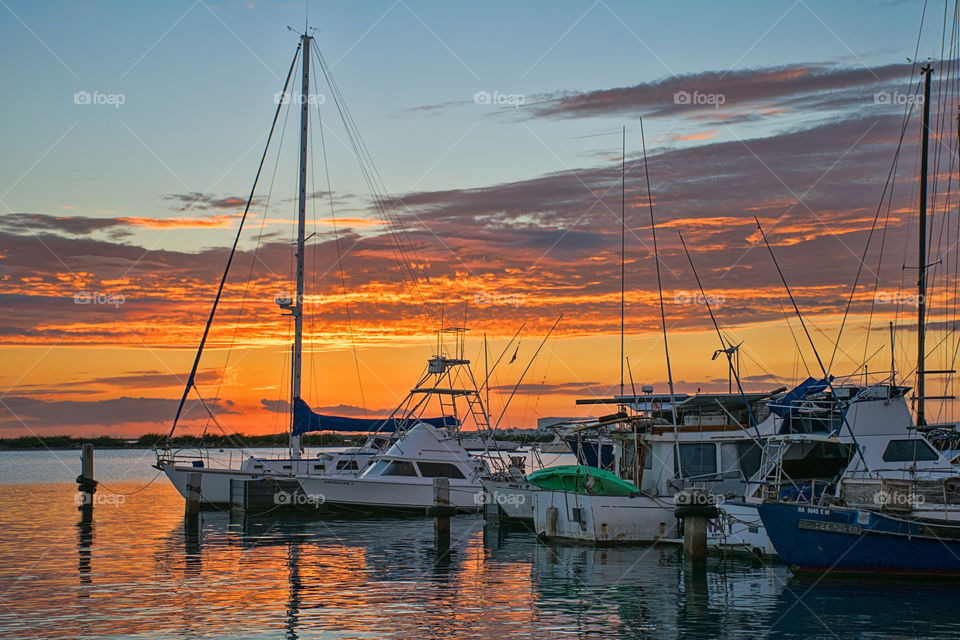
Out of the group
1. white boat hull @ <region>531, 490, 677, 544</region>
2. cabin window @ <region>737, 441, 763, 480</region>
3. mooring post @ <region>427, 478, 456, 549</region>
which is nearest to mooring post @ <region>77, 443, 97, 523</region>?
mooring post @ <region>427, 478, 456, 549</region>

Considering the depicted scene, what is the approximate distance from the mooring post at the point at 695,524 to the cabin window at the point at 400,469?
18150 mm

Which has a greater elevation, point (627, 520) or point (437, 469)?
point (437, 469)

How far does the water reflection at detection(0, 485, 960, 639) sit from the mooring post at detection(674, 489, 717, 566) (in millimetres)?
567

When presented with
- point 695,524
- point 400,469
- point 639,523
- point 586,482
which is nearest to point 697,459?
point 639,523

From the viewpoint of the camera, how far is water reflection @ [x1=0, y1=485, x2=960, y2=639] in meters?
19.3

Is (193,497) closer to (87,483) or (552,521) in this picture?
(87,483)

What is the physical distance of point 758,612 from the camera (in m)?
20.9

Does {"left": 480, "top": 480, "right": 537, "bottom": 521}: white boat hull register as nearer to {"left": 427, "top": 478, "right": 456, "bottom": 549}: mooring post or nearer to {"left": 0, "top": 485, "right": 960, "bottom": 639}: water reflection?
{"left": 0, "top": 485, "right": 960, "bottom": 639}: water reflection

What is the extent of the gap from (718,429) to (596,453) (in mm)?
6837

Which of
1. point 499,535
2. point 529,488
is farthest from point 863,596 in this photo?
point 499,535

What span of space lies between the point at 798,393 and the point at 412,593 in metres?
13.5

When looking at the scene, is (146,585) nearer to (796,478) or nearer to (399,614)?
(399,614)

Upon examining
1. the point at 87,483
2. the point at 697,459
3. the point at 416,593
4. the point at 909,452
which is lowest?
the point at 416,593

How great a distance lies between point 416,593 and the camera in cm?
2333
